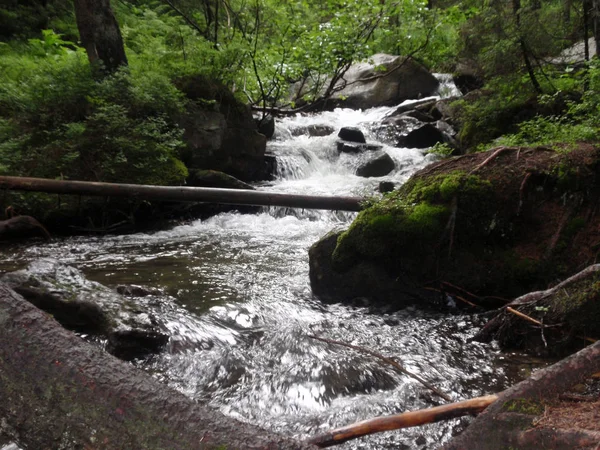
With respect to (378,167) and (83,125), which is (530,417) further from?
(378,167)

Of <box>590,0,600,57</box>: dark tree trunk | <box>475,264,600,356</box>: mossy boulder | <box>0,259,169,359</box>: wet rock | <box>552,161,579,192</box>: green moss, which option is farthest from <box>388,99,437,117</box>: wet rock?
<box>0,259,169,359</box>: wet rock

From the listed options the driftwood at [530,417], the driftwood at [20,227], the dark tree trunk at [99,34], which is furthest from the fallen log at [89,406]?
the dark tree trunk at [99,34]

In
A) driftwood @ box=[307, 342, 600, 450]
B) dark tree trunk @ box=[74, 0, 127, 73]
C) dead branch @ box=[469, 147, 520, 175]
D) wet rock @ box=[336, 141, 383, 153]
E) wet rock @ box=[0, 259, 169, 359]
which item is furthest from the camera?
wet rock @ box=[336, 141, 383, 153]

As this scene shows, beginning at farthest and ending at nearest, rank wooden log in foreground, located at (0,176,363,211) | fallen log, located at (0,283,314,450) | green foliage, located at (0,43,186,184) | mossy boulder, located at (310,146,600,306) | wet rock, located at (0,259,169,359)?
green foliage, located at (0,43,186,184) < wooden log in foreground, located at (0,176,363,211) < mossy boulder, located at (310,146,600,306) < wet rock, located at (0,259,169,359) < fallen log, located at (0,283,314,450)

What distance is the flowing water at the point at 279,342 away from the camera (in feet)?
10.2

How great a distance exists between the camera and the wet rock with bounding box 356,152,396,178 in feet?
43.1

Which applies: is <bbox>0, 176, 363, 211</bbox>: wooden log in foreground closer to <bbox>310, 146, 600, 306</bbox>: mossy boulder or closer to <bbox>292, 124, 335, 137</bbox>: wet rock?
<bbox>310, 146, 600, 306</bbox>: mossy boulder

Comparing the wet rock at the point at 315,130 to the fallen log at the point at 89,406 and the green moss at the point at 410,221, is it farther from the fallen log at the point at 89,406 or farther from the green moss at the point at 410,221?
the fallen log at the point at 89,406

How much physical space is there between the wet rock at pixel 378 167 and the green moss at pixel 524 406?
11.6 meters

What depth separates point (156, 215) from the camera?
29.5 feet

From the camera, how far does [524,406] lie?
5.84ft


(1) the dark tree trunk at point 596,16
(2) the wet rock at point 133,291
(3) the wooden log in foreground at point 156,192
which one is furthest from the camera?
(1) the dark tree trunk at point 596,16

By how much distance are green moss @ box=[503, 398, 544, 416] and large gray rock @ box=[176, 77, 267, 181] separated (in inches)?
364

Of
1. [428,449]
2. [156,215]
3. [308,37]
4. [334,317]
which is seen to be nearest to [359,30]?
Result: [308,37]
